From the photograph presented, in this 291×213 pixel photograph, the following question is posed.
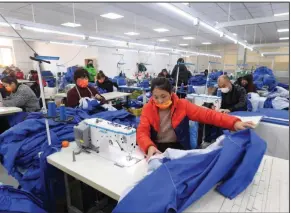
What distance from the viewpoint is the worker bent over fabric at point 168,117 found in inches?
69.9

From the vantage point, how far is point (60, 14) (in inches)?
265

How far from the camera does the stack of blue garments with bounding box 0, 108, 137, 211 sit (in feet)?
5.40

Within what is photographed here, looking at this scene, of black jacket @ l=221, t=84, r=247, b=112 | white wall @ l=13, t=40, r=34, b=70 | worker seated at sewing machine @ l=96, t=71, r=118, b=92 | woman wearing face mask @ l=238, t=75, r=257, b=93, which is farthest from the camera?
white wall @ l=13, t=40, r=34, b=70

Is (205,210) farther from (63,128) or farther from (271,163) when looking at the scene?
(63,128)

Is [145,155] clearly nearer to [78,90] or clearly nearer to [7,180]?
[7,180]

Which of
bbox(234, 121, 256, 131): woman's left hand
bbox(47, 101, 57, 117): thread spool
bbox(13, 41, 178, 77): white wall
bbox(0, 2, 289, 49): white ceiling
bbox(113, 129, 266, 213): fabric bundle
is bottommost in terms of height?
bbox(113, 129, 266, 213): fabric bundle

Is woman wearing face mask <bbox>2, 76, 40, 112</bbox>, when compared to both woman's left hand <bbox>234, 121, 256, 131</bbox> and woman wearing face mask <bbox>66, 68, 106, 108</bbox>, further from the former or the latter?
woman's left hand <bbox>234, 121, 256, 131</bbox>

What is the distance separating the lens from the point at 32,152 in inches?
69.6

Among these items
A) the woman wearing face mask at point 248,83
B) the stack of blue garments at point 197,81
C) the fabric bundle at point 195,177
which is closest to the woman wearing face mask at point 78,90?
the fabric bundle at point 195,177

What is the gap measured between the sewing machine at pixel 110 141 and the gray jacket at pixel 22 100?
2581 millimetres

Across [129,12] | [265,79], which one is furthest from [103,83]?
[265,79]

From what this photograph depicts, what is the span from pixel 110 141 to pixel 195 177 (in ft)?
2.49

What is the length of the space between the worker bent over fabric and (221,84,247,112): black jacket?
1.87 m

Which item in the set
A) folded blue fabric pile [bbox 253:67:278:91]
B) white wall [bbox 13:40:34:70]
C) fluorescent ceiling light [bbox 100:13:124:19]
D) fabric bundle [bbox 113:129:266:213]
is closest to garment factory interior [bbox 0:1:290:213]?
fabric bundle [bbox 113:129:266:213]
